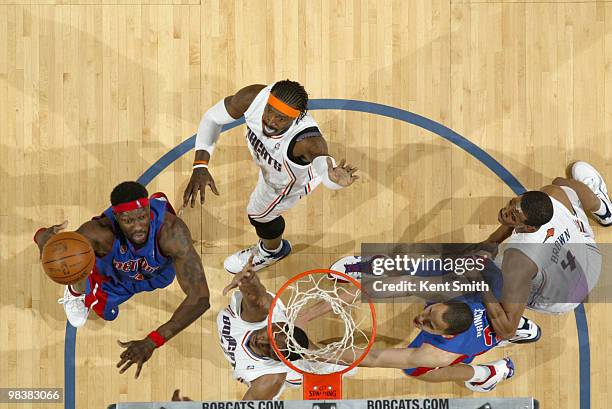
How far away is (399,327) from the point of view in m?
5.88

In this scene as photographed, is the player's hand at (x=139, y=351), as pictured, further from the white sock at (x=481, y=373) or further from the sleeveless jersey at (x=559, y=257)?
the sleeveless jersey at (x=559, y=257)

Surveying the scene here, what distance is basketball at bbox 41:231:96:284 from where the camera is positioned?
4688 mm

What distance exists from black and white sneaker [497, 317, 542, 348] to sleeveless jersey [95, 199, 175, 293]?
2.83m

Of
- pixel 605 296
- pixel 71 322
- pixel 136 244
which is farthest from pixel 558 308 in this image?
pixel 71 322

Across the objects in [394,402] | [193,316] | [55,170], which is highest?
[55,170]

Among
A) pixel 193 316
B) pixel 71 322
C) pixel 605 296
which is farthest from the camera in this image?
pixel 605 296

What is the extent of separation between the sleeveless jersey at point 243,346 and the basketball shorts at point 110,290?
22.3 inches

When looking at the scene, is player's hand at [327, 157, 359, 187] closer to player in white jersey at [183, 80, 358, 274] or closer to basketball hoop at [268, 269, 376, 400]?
player in white jersey at [183, 80, 358, 274]

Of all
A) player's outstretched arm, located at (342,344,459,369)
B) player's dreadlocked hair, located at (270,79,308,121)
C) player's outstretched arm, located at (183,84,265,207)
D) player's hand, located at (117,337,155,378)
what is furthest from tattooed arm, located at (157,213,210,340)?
player's outstretched arm, located at (342,344,459,369)

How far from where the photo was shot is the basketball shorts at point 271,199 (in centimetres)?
535

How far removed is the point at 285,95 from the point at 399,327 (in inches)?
90.9

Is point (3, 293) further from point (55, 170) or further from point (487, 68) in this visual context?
point (487, 68)

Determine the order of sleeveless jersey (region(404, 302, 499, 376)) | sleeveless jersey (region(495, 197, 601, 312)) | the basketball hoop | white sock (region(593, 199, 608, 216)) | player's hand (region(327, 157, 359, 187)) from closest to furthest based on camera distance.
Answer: player's hand (region(327, 157, 359, 187)) → sleeveless jersey (region(495, 197, 601, 312)) → the basketball hoop → sleeveless jersey (region(404, 302, 499, 376)) → white sock (region(593, 199, 608, 216))
